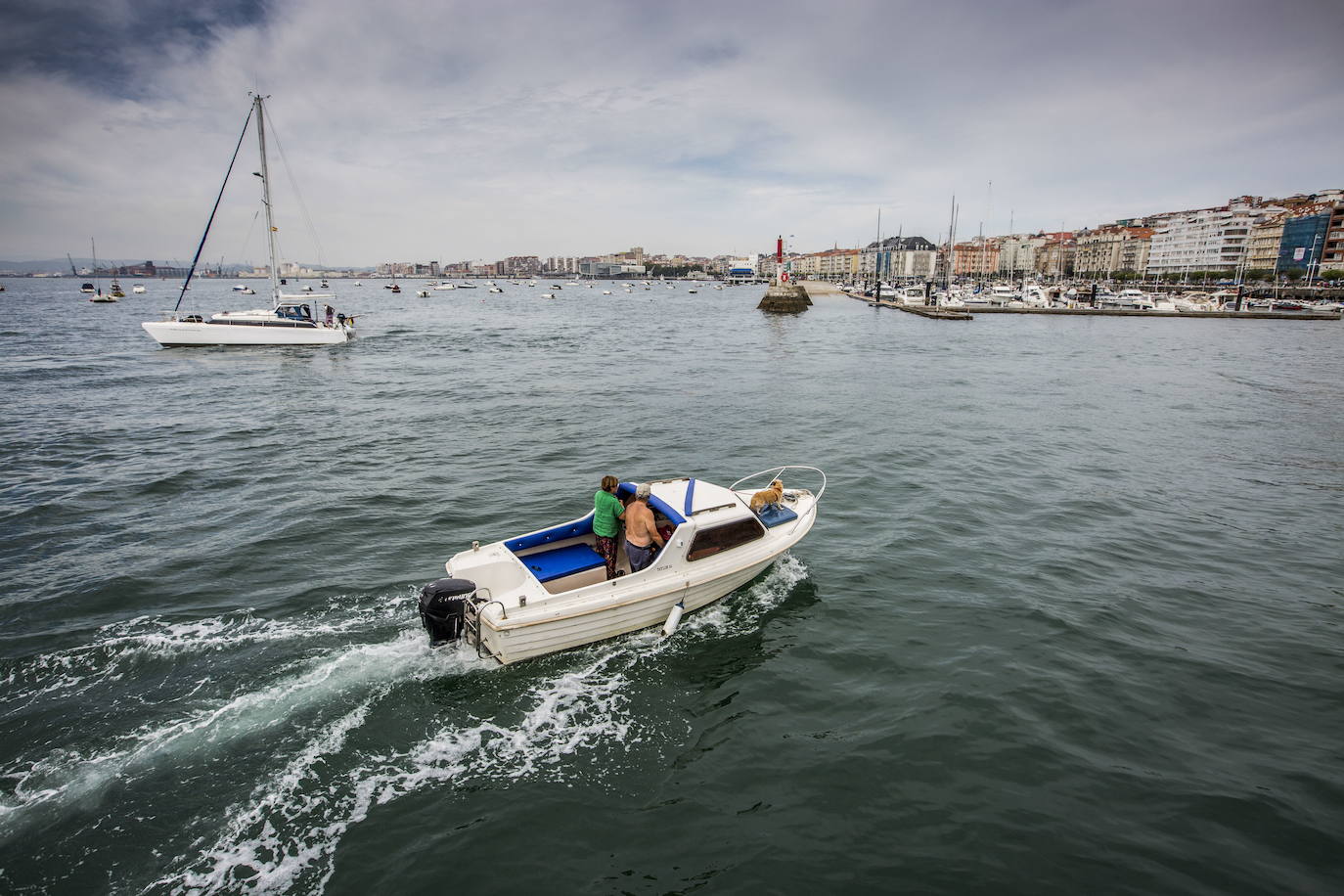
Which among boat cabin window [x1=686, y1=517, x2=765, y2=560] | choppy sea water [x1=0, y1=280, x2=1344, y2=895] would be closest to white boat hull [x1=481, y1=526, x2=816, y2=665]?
choppy sea water [x1=0, y1=280, x2=1344, y2=895]

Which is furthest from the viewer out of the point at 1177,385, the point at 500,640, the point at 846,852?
the point at 1177,385

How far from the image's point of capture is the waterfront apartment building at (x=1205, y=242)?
14625 cm

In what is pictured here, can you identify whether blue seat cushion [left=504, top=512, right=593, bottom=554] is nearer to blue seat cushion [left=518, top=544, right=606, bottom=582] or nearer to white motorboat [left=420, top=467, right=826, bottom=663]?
white motorboat [left=420, top=467, right=826, bottom=663]

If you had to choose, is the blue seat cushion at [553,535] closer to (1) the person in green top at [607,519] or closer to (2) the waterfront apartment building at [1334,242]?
(1) the person in green top at [607,519]

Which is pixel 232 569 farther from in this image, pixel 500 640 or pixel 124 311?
pixel 124 311

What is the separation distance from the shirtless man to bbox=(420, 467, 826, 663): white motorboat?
0.75ft

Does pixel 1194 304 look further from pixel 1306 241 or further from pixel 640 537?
pixel 640 537

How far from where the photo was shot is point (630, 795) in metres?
7.77

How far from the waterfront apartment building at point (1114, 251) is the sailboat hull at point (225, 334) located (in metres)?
200

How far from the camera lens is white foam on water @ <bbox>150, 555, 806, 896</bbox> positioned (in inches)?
263

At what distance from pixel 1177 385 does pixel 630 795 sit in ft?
137

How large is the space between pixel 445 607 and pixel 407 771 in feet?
7.50

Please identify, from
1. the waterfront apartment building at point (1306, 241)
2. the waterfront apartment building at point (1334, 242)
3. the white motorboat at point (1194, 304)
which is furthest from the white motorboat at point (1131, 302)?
the waterfront apartment building at point (1334, 242)

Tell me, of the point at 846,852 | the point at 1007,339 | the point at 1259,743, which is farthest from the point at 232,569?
the point at 1007,339
